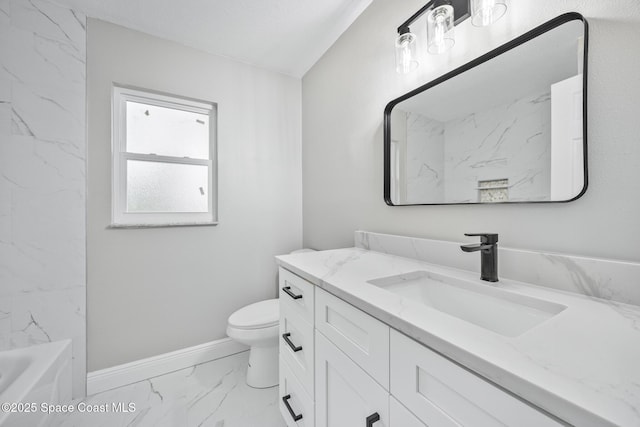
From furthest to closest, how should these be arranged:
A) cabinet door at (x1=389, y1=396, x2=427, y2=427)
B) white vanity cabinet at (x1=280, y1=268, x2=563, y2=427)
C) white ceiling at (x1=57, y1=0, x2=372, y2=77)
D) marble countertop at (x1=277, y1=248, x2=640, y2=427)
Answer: white ceiling at (x1=57, y1=0, x2=372, y2=77) → cabinet door at (x1=389, y1=396, x2=427, y2=427) → white vanity cabinet at (x1=280, y1=268, x2=563, y2=427) → marble countertop at (x1=277, y1=248, x2=640, y2=427)

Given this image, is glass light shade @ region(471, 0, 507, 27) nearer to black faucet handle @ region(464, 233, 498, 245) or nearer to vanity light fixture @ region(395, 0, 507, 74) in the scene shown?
vanity light fixture @ region(395, 0, 507, 74)

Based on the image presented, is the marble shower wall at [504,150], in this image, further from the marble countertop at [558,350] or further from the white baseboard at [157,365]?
the white baseboard at [157,365]

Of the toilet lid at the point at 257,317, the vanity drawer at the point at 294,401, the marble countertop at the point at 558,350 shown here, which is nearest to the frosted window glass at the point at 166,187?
the toilet lid at the point at 257,317

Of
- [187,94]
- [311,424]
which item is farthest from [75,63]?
[311,424]

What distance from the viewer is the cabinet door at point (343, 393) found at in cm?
67

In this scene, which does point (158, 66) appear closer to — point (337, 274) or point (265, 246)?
point (265, 246)

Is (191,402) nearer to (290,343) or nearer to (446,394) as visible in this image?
(290,343)

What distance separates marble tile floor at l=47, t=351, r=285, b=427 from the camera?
54.9 inches

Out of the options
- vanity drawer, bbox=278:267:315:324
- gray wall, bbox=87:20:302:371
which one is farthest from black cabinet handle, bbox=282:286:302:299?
gray wall, bbox=87:20:302:371

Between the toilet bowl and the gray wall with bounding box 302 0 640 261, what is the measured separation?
0.72 metres

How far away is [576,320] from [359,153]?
1.31 m

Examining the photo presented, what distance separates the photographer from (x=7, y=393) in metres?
1.11

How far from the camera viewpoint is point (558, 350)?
45 centimetres

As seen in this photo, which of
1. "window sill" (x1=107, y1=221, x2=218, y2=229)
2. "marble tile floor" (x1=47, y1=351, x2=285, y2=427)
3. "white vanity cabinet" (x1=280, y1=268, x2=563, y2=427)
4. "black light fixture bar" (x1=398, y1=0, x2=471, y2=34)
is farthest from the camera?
"window sill" (x1=107, y1=221, x2=218, y2=229)
